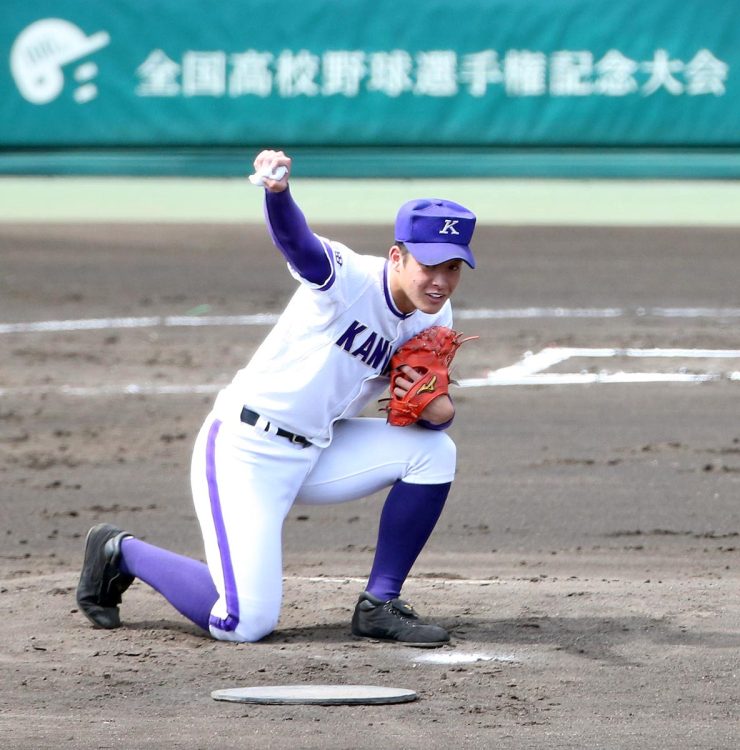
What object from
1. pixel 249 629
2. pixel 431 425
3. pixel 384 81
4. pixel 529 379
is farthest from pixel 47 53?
pixel 249 629

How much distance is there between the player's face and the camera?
13.2ft

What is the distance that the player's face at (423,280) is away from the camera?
13.2 ft

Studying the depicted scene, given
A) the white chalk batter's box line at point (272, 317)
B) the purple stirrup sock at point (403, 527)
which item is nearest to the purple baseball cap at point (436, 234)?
the purple stirrup sock at point (403, 527)

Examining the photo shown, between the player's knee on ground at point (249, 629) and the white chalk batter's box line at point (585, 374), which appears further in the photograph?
the white chalk batter's box line at point (585, 374)

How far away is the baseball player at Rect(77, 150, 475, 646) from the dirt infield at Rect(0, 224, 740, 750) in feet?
0.46

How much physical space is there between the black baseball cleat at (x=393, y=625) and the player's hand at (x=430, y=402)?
55 cm

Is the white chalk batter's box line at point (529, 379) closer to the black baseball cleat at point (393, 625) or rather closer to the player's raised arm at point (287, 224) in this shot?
the black baseball cleat at point (393, 625)

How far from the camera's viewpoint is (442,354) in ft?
14.0

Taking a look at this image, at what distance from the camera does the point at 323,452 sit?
4375mm

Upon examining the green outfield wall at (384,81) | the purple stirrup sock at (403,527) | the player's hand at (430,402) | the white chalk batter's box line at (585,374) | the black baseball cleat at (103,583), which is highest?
the green outfield wall at (384,81)

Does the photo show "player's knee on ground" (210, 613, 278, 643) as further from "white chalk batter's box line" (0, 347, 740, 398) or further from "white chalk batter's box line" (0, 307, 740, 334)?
"white chalk batter's box line" (0, 307, 740, 334)

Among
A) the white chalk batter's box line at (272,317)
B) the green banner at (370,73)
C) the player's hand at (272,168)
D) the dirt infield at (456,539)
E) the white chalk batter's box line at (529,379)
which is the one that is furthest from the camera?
the green banner at (370,73)

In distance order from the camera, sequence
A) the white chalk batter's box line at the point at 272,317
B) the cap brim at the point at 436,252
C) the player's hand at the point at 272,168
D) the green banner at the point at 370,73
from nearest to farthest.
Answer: the player's hand at the point at 272,168 → the cap brim at the point at 436,252 → the white chalk batter's box line at the point at 272,317 → the green banner at the point at 370,73

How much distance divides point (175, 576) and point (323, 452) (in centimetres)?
57
